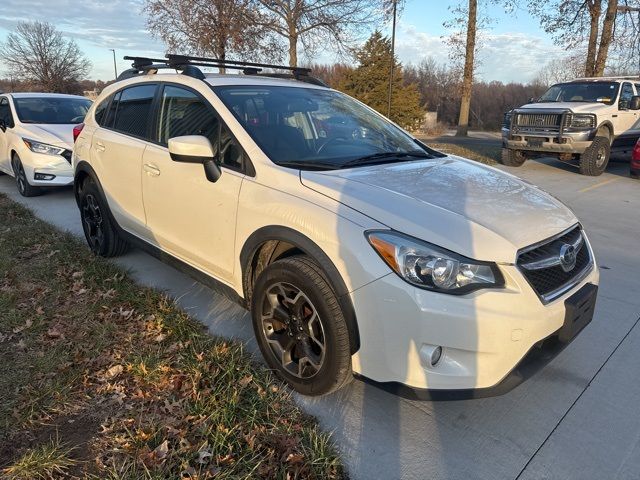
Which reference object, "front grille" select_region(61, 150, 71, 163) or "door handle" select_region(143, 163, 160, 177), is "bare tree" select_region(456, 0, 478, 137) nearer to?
"front grille" select_region(61, 150, 71, 163)

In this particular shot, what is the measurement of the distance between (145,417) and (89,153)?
3.03 metres

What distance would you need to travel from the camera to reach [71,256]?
4746mm

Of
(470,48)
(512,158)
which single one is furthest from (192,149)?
(470,48)

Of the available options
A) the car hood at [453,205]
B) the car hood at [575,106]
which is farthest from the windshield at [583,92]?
the car hood at [453,205]

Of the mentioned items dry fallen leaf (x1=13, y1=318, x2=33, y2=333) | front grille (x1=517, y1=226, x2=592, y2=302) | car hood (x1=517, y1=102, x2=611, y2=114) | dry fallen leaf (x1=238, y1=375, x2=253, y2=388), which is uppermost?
car hood (x1=517, y1=102, x2=611, y2=114)

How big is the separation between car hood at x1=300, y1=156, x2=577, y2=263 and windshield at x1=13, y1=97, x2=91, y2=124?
23.4 feet

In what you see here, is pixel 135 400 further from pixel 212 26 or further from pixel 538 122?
pixel 212 26

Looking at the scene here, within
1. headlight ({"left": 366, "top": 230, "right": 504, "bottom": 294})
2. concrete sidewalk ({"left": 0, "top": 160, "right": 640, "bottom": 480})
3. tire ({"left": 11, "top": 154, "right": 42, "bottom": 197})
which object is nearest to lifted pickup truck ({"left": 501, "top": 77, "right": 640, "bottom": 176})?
concrete sidewalk ({"left": 0, "top": 160, "right": 640, "bottom": 480})

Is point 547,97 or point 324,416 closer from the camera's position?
point 324,416

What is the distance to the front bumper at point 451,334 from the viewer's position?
216 cm

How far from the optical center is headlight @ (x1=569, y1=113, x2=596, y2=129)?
395 inches

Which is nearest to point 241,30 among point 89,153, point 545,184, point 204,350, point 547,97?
point 547,97

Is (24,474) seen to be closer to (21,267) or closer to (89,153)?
(21,267)

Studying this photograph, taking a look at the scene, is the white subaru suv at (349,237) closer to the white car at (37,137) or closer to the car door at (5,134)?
the white car at (37,137)
